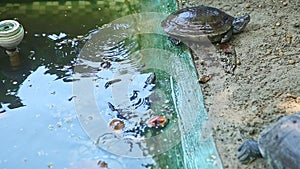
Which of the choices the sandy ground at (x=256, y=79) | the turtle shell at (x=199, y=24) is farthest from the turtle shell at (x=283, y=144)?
the turtle shell at (x=199, y=24)

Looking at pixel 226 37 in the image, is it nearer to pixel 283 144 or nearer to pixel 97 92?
pixel 97 92

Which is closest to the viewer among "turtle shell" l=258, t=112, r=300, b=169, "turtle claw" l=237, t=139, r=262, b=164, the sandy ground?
"turtle shell" l=258, t=112, r=300, b=169

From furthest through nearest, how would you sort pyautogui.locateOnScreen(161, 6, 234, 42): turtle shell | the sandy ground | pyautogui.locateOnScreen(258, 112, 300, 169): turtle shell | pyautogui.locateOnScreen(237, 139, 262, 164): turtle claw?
pyautogui.locateOnScreen(161, 6, 234, 42): turtle shell, the sandy ground, pyautogui.locateOnScreen(237, 139, 262, 164): turtle claw, pyautogui.locateOnScreen(258, 112, 300, 169): turtle shell

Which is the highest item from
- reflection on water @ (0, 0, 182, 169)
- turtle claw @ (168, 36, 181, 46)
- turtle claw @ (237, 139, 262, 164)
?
turtle claw @ (237, 139, 262, 164)

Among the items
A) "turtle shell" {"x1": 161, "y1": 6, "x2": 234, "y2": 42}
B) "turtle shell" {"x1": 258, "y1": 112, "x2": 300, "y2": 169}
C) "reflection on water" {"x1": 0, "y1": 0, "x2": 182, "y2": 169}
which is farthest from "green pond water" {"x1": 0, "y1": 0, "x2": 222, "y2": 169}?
"turtle shell" {"x1": 258, "y1": 112, "x2": 300, "y2": 169}

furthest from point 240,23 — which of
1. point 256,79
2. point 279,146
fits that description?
point 279,146

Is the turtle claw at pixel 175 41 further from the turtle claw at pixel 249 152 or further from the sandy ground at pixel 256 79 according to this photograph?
the turtle claw at pixel 249 152

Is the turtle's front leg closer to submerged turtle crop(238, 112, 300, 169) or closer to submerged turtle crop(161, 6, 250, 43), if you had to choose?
submerged turtle crop(161, 6, 250, 43)
